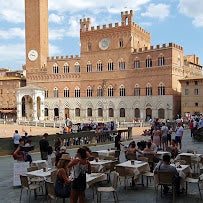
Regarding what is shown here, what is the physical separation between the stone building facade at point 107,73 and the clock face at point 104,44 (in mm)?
170

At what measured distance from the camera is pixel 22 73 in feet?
207

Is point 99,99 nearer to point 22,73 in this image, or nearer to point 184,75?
point 184,75

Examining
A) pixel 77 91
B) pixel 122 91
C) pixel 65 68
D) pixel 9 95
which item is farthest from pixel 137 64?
pixel 9 95

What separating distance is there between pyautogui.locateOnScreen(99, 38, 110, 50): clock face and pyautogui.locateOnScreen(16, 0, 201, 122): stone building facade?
170 mm

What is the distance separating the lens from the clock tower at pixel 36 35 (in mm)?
53562

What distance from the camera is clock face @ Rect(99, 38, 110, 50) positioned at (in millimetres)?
47588

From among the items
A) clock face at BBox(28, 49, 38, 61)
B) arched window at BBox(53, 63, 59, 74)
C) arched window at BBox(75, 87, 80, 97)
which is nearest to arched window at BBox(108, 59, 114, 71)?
arched window at BBox(75, 87, 80, 97)

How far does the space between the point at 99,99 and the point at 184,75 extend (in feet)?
47.8

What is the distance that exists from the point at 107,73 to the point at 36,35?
1710 cm

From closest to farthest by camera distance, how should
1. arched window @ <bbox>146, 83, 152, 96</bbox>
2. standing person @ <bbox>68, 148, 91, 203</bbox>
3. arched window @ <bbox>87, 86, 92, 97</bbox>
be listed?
standing person @ <bbox>68, 148, 91, 203</bbox>
arched window @ <bbox>146, 83, 152, 96</bbox>
arched window @ <bbox>87, 86, 92, 97</bbox>

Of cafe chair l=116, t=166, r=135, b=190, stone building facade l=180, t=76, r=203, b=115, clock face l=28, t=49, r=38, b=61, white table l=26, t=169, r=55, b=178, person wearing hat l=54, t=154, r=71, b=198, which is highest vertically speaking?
clock face l=28, t=49, r=38, b=61

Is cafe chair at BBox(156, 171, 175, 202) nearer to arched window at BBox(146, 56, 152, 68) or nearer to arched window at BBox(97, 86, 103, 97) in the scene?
arched window at BBox(146, 56, 152, 68)

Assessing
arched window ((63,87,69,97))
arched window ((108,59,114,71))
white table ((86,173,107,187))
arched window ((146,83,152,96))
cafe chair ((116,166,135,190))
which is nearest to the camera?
white table ((86,173,107,187))

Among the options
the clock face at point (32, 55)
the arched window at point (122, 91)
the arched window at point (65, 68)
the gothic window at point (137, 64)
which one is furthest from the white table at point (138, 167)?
the clock face at point (32, 55)
